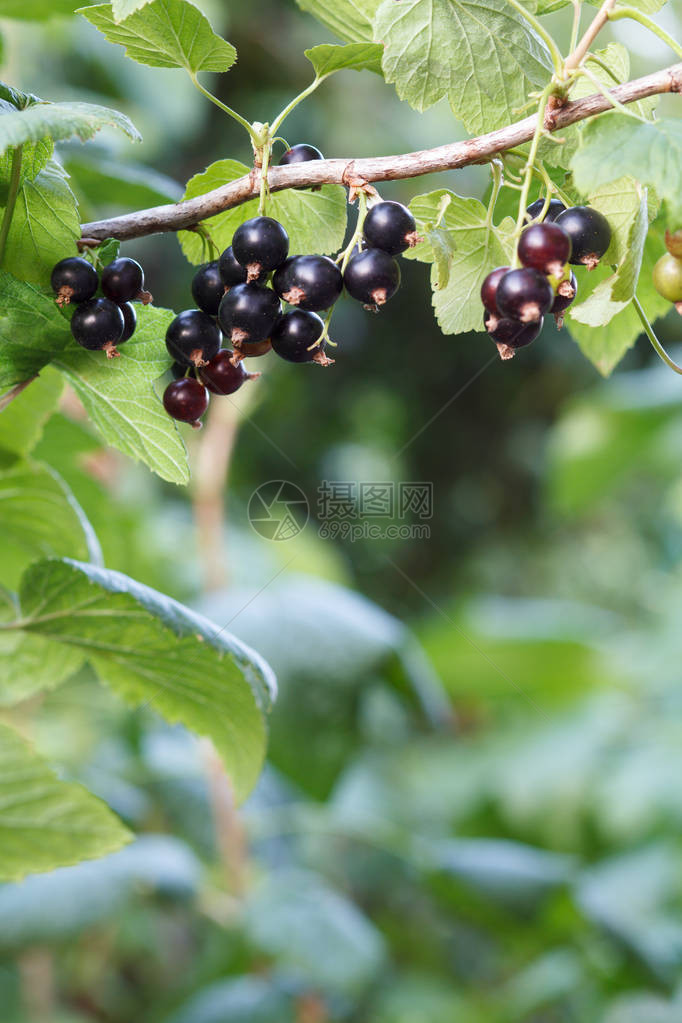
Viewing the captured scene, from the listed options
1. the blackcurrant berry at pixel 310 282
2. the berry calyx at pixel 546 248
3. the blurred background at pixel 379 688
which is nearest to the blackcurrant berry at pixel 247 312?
the blackcurrant berry at pixel 310 282

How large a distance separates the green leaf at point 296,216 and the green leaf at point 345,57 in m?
0.06

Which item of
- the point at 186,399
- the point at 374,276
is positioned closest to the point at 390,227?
the point at 374,276

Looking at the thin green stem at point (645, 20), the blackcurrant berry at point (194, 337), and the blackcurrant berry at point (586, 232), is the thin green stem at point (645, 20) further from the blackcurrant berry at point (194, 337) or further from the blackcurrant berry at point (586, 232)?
the blackcurrant berry at point (194, 337)

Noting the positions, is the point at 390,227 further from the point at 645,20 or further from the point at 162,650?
the point at 162,650

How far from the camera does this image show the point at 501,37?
1.40 ft

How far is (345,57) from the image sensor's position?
17.1 inches

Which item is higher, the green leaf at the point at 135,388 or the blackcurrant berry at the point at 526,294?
the blackcurrant berry at the point at 526,294

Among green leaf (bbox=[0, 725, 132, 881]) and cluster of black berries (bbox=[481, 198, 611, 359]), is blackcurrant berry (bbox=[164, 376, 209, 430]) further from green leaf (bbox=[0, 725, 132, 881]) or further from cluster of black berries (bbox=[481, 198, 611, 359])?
green leaf (bbox=[0, 725, 132, 881])

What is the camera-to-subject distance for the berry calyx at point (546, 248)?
0.36 meters

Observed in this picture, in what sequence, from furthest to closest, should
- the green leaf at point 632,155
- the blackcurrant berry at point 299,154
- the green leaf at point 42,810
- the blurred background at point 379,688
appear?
the blurred background at point 379,688 → the green leaf at point 42,810 → the blackcurrant berry at point 299,154 → the green leaf at point 632,155

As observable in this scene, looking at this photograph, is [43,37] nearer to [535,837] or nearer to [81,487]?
[81,487]

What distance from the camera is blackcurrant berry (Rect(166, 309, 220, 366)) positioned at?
424mm

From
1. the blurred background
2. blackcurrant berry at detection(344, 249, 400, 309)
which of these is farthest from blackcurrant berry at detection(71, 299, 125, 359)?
the blurred background

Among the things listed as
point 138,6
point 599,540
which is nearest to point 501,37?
point 138,6
